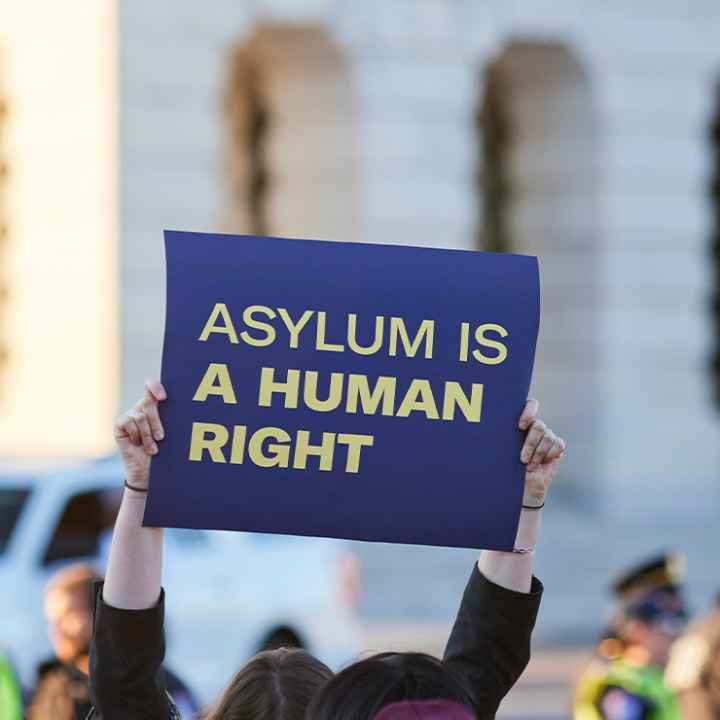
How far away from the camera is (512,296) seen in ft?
9.97

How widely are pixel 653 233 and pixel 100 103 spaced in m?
5.92

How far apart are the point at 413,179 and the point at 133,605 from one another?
55.7ft

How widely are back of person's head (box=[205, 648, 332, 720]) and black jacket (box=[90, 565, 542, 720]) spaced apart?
129mm

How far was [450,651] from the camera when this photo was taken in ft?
10.3

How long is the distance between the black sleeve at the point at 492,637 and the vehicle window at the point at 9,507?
7.83 meters

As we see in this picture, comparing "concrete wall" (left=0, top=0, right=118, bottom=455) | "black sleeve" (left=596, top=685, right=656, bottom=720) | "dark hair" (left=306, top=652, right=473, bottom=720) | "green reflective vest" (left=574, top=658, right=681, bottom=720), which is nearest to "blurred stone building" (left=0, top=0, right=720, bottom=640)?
"concrete wall" (left=0, top=0, right=118, bottom=455)

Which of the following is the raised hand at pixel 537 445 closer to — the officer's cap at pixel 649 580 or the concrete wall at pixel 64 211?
the officer's cap at pixel 649 580

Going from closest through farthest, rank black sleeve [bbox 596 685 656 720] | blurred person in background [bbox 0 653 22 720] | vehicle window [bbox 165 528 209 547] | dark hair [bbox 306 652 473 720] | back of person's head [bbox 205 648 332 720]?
dark hair [bbox 306 652 473 720], back of person's head [bbox 205 648 332 720], blurred person in background [bbox 0 653 22 720], black sleeve [bbox 596 685 656 720], vehicle window [bbox 165 528 209 547]

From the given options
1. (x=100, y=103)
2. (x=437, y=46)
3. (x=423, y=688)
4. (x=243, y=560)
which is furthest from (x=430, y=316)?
(x=437, y=46)

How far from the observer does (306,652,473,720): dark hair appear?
2.49m

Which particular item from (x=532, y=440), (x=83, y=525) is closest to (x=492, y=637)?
(x=532, y=440)

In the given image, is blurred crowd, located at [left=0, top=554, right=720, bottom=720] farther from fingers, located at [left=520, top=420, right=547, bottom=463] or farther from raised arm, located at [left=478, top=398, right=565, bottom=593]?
Result: fingers, located at [left=520, top=420, right=547, bottom=463]

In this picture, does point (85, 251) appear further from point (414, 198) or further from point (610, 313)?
point (610, 313)

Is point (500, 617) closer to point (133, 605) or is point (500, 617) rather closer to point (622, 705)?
point (133, 605)
